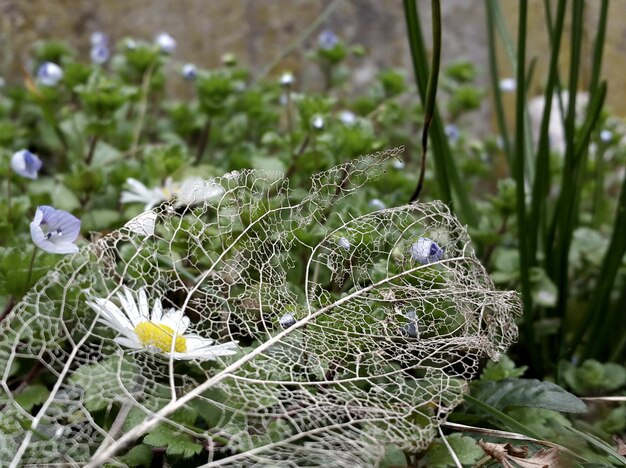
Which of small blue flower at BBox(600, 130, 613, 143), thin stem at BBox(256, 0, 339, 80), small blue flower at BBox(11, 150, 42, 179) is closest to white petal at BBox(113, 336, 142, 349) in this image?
small blue flower at BBox(11, 150, 42, 179)

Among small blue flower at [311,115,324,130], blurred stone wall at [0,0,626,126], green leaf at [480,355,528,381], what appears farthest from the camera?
blurred stone wall at [0,0,626,126]

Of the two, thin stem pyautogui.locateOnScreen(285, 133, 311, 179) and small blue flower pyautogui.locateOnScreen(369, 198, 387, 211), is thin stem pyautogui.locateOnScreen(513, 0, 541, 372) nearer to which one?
small blue flower pyautogui.locateOnScreen(369, 198, 387, 211)

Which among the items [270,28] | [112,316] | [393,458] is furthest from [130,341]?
[270,28]

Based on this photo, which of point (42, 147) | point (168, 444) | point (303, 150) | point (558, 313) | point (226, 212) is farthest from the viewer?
point (42, 147)

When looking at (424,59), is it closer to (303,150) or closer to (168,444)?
(303,150)

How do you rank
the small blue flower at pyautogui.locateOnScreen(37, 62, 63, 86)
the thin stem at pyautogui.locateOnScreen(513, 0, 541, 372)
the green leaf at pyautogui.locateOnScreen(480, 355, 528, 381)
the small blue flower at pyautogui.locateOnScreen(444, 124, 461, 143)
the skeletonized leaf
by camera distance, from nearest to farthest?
the skeletonized leaf < the green leaf at pyautogui.locateOnScreen(480, 355, 528, 381) < the thin stem at pyautogui.locateOnScreen(513, 0, 541, 372) < the small blue flower at pyautogui.locateOnScreen(37, 62, 63, 86) < the small blue flower at pyautogui.locateOnScreen(444, 124, 461, 143)

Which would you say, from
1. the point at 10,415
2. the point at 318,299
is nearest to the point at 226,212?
the point at 318,299
